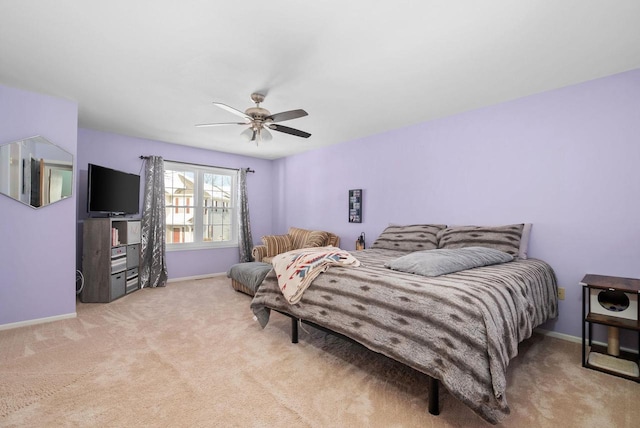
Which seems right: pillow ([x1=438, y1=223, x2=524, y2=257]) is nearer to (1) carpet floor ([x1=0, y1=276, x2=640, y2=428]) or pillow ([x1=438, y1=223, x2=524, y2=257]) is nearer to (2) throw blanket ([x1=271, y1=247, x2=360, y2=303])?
(1) carpet floor ([x1=0, y1=276, x2=640, y2=428])

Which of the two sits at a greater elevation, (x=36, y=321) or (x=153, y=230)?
(x=153, y=230)

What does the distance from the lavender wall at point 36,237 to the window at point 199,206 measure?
182cm

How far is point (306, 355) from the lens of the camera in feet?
7.66

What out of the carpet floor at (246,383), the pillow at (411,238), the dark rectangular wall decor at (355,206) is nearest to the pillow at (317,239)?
the dark rectangular wall decor at (355,206)

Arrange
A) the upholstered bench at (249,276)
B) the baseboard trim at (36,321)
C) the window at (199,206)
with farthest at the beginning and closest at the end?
the window at (199,206), the upholstered bench at (249,276), the baseboard trim at (36,321)

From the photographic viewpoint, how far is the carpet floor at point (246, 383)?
1.59m

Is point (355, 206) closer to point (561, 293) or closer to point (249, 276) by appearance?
point (249, 276)

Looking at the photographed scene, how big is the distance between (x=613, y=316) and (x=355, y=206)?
10.1 ft

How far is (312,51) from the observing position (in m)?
2.21

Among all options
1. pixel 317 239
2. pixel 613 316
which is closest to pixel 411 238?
pixel 317 239

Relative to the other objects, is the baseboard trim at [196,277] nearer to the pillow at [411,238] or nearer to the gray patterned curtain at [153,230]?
the gray patterned curtain at [153,230]

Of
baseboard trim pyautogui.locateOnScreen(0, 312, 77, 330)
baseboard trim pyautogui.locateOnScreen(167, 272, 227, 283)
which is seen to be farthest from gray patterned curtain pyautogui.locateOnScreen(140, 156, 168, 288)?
baseboard trim pyautogui.locateOnScreen(0, 312, 77, 330)

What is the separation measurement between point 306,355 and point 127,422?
1219mm

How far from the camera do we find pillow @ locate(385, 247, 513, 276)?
2010 mm
